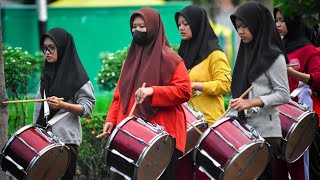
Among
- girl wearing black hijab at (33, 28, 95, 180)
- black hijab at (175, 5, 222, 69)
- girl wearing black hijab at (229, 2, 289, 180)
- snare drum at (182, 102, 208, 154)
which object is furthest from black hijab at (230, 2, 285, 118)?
girl wearing black hijab at (33, 28, 95, 180)

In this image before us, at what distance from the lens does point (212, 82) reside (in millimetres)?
8977

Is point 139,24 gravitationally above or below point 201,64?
above

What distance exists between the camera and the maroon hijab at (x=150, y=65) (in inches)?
311

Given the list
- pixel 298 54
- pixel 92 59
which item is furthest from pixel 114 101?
pixel 92 59

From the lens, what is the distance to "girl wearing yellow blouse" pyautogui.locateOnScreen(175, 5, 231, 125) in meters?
9.04

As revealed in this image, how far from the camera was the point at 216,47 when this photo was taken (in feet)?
30.1

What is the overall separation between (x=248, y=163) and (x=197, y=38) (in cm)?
167

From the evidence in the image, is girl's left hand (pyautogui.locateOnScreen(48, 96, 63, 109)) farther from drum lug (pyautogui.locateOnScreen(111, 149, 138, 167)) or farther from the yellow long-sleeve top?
the yellow long-sleeve top

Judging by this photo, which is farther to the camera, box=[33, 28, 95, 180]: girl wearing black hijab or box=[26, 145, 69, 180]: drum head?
box=[33, 28, 95, 180]: girl wearing black hijab

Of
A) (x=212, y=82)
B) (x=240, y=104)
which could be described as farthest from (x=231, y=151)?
(x=212, y=82)

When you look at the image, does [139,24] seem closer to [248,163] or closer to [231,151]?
[231,151]

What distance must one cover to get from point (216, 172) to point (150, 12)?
1.33 m

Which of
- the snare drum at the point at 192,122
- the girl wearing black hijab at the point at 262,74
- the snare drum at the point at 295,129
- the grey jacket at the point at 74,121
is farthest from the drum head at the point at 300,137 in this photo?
the grey jacket at the point at 74,121

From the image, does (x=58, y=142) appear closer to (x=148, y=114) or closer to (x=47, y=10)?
(x=148, y=114)
